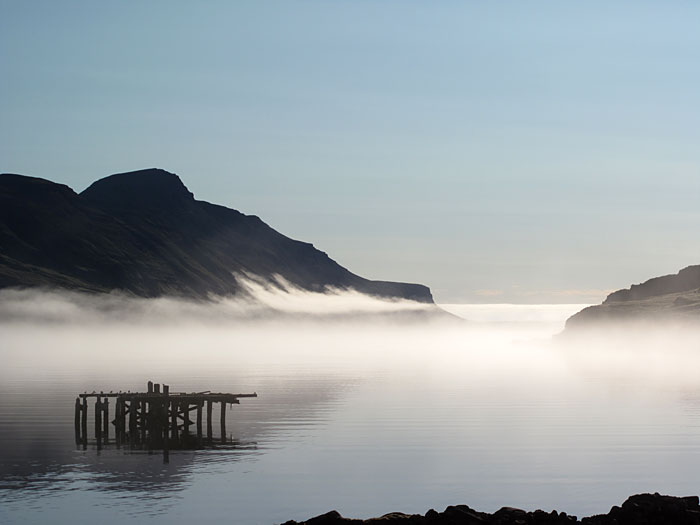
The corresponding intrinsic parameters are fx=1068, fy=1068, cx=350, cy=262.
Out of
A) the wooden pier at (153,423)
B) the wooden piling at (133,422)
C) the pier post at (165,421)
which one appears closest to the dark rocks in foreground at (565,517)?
the pier post at (165,421)

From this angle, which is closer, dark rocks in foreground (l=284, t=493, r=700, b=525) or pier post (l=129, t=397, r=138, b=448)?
dark rocks in foreground (l=284, t=493, r=700, b=525)

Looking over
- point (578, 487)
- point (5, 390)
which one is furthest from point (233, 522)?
point (5, 390)

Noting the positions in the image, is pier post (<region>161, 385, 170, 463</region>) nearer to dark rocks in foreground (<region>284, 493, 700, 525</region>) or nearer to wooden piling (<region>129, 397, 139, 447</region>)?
wooden piling (<region>129, 397, 139, 447</region>)

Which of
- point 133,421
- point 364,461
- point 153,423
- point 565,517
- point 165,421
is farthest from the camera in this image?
point 153,423

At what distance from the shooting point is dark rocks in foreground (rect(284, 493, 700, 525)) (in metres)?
40.7

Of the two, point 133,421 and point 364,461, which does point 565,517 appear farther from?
point 133,421

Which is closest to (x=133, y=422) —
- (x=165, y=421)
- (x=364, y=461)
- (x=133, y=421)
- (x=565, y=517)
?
(x=133, y=421)

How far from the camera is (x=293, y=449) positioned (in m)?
72.6

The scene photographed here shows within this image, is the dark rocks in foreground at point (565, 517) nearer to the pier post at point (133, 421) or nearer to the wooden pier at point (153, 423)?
the wooden pier at point (153, 423)

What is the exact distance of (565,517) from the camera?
41344 millimetres

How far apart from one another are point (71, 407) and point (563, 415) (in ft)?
163

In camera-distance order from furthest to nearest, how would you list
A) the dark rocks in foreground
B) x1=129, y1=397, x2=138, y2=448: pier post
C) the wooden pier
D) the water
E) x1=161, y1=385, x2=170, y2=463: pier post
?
x1=129, y1=397, x2=138, y2=448: pier post
the wooden pier
x1=161, y1=385, x2=170, y2=463: pier post
the water
the dark rocks in foreground

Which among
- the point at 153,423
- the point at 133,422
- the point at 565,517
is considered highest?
the point at 133,422

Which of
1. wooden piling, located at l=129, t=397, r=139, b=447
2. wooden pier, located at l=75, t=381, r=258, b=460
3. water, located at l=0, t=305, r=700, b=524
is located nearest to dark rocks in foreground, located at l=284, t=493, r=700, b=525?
water, located at l=0, t=305, r=700, b=524
